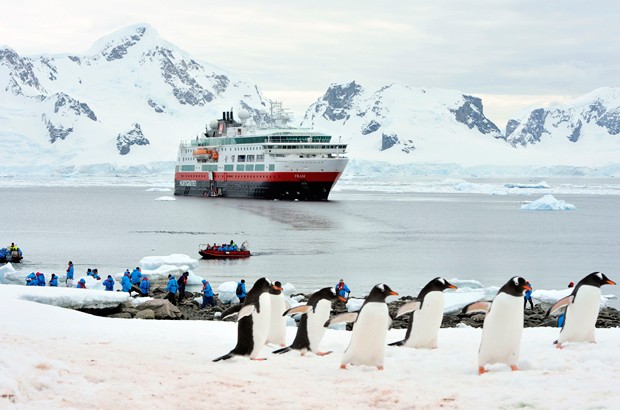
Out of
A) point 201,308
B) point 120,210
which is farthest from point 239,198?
point 201,308

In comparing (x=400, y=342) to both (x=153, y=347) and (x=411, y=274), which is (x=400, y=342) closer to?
(x=153, y=347)

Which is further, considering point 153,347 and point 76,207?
point 76,207

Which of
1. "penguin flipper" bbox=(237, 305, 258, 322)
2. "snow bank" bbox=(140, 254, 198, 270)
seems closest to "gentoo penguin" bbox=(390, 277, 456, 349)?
"penguin flipper" bbox=(237, 305, 258, 322)

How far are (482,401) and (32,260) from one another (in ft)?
99.8

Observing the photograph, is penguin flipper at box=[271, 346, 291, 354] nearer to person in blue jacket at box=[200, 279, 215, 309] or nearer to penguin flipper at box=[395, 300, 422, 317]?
penguin flipper at box=[395, 300, 422, 317]

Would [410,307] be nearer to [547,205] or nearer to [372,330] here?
[372,330]

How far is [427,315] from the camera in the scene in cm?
1091

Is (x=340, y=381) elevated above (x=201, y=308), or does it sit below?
above

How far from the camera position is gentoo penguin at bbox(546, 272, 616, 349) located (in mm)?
10352

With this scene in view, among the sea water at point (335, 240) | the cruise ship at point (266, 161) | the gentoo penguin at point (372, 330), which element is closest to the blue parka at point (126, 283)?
the sea water at point (335, 240)

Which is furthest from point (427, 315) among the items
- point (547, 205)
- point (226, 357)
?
point (547, 205)

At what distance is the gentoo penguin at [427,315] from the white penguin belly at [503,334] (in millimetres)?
1339

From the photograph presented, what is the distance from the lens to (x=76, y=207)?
3282 inches

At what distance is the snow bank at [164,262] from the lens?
29609mm
